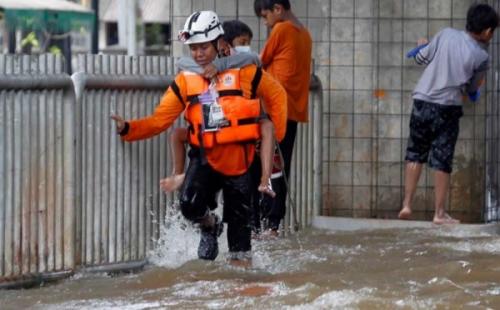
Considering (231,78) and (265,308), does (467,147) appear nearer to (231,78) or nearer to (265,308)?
(231,78)

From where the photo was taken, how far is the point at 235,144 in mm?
8727

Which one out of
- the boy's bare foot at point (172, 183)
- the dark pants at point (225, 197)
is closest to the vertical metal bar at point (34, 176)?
the boy's bare foot at point (172, 183)

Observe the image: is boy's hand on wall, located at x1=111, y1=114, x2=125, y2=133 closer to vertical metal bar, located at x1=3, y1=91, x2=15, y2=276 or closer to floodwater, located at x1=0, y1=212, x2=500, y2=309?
vertical metal bar, located at x1=3, y1=91, x2=15, y2=276

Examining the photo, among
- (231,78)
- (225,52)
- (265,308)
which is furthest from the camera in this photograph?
(225,52)

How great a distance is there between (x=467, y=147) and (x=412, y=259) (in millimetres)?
2965

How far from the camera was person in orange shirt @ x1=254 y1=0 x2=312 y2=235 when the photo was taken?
35.6 ft

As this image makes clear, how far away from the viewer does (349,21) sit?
12.7m

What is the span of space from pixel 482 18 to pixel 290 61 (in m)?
1.71

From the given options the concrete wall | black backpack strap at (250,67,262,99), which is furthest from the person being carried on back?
the concrete wall

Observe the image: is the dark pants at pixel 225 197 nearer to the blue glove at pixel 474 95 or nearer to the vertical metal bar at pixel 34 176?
the vertical metal bar at pixel 34 176

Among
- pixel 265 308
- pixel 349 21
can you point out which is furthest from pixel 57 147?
pixel 349 21

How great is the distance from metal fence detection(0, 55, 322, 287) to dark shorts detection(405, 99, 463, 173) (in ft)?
8.38

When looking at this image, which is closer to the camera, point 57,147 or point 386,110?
point 57,147

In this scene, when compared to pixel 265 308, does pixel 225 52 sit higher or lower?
higher
